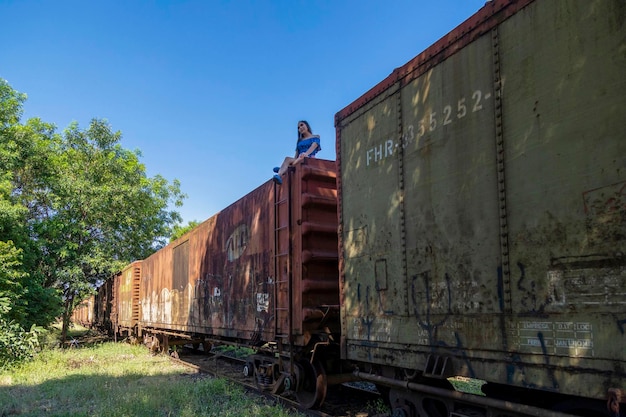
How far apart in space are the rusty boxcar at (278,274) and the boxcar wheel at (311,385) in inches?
0.6

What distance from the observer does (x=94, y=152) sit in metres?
22.1

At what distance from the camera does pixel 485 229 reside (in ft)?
11.9

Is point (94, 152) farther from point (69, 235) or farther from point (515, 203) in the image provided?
point (515, 203)

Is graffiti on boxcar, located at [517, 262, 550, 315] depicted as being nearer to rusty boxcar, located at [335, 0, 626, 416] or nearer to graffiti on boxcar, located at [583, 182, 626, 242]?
rusty boxcar, located at [335, 0, 626, 416]

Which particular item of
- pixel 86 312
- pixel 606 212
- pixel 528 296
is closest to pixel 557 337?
pixel 528 296

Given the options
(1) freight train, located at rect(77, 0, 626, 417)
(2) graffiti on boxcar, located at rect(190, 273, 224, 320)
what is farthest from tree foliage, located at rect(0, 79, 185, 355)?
(1) freight train, located at rect(77, 0, 626, 417)

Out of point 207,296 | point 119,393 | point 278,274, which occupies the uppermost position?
point 278,274

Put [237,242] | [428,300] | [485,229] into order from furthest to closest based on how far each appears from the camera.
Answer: [237,242], [428,300], [485,229]

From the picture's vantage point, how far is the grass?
269 inches

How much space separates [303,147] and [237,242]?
8.19 feet

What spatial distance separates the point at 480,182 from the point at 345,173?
2270 millimetres

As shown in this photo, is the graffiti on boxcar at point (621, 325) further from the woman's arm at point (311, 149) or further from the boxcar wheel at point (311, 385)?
the woman's arm at point (311, 149)

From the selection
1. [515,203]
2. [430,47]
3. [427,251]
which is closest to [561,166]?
[515,203]

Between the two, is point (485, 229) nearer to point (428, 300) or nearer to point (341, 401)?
point (428, 300)
